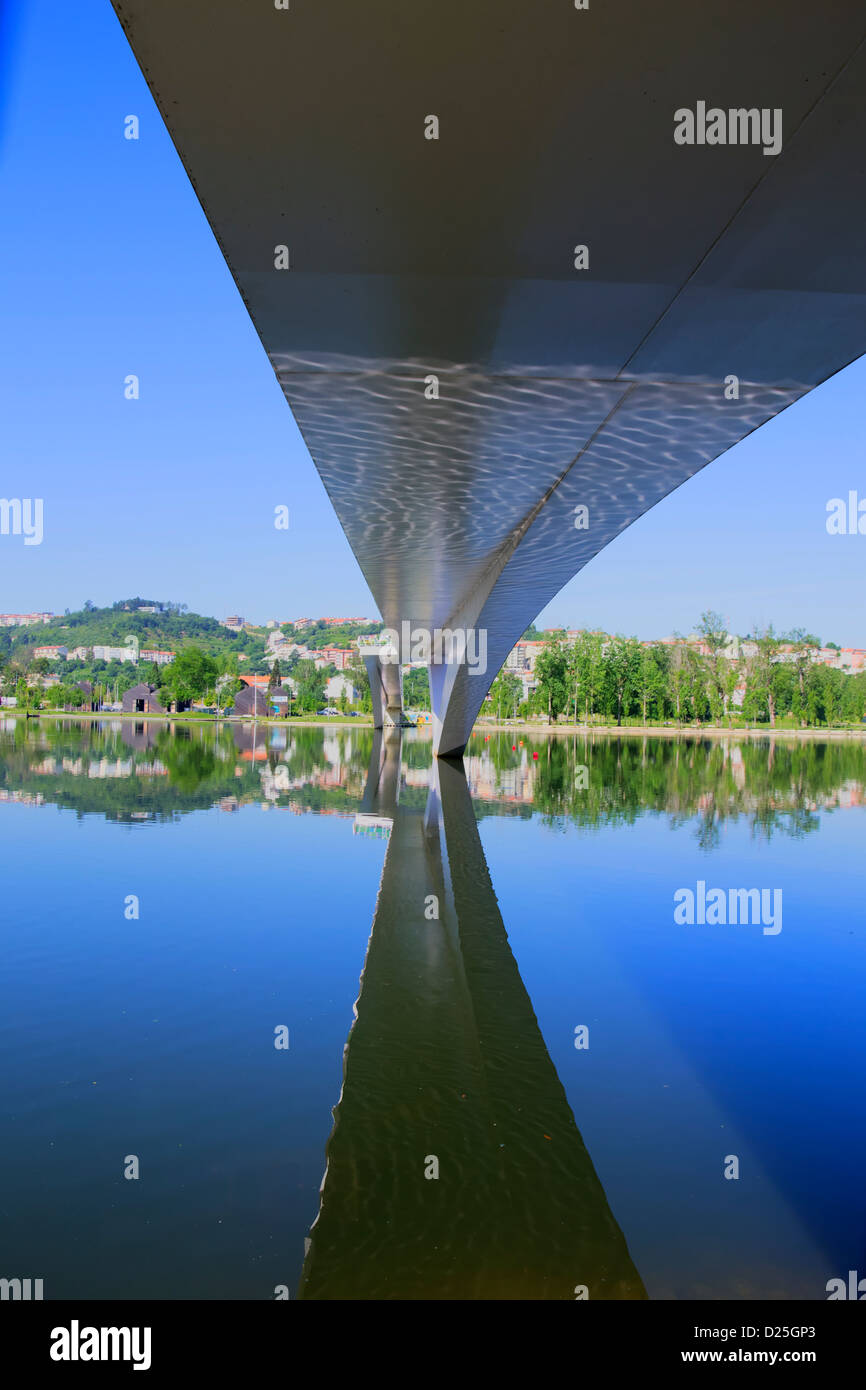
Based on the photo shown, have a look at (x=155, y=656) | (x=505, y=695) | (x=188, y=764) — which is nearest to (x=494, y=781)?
(x=188, y=764)

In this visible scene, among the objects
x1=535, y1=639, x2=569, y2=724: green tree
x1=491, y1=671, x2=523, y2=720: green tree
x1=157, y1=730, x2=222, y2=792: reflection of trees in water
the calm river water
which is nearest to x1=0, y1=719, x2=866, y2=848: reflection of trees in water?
x1=157, y1=730, x2=222, y2=792: reflection of trees in water

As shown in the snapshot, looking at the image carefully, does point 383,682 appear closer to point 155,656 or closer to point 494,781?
point 494,781

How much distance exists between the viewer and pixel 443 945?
23.2 ft

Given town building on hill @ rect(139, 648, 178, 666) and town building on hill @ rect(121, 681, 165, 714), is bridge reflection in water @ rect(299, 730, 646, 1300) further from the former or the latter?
town building on hill @ rect(139, 648, 178, 666)

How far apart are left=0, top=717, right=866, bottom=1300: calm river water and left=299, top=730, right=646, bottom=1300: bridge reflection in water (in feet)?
0.04

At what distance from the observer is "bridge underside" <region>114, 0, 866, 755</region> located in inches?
129

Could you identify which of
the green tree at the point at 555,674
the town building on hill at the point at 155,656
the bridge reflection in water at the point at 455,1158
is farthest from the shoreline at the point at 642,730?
the bridge reflection in water at the point at 455,1158

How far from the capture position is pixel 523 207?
436 cm

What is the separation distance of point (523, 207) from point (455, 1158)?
4.42 meters
